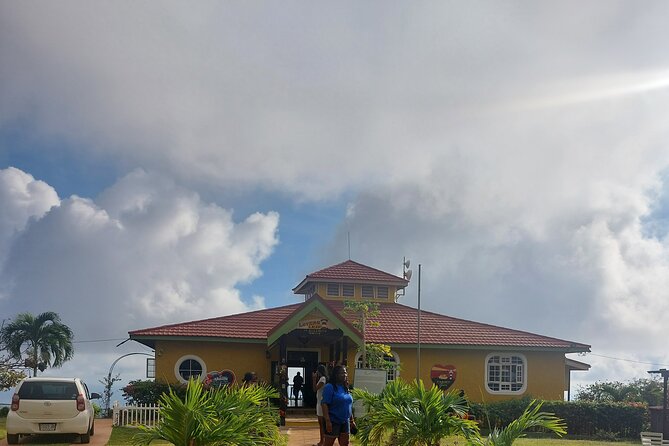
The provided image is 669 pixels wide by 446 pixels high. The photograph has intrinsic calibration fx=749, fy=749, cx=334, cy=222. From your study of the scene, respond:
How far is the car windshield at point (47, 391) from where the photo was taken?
635 inches

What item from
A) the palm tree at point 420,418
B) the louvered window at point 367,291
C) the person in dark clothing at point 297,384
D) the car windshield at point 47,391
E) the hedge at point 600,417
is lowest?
the hedge at point 600,417

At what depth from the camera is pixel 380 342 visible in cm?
2525

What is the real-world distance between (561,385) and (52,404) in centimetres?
1793

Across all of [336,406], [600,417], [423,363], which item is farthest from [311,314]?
[336,406]

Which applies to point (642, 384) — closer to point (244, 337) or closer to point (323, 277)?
point (323, 277)

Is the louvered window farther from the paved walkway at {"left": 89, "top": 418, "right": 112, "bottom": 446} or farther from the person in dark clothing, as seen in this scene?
the paved walkway at {"left": 89, "top": 418, "right": 112, "bottom": 446}

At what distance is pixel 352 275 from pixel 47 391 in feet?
47.9

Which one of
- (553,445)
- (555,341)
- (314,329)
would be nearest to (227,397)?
(553,445)

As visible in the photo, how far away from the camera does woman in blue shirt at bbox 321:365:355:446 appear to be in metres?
11.2

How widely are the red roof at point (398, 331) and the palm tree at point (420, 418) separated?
43.4 ft

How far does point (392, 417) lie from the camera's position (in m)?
10.6

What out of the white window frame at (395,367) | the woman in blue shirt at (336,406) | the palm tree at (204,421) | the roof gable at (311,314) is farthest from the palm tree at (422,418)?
the white window frame at (395,367)

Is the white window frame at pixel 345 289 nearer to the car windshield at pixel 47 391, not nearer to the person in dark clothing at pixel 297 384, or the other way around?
the person in dark clothing at pixel 297 384

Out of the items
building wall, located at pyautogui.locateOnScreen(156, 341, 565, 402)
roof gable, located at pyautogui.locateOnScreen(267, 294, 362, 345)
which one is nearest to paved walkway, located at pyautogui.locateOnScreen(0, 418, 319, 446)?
roof gable, located at pyautogui.locateOnScreen(267, 294, 362, 345)
